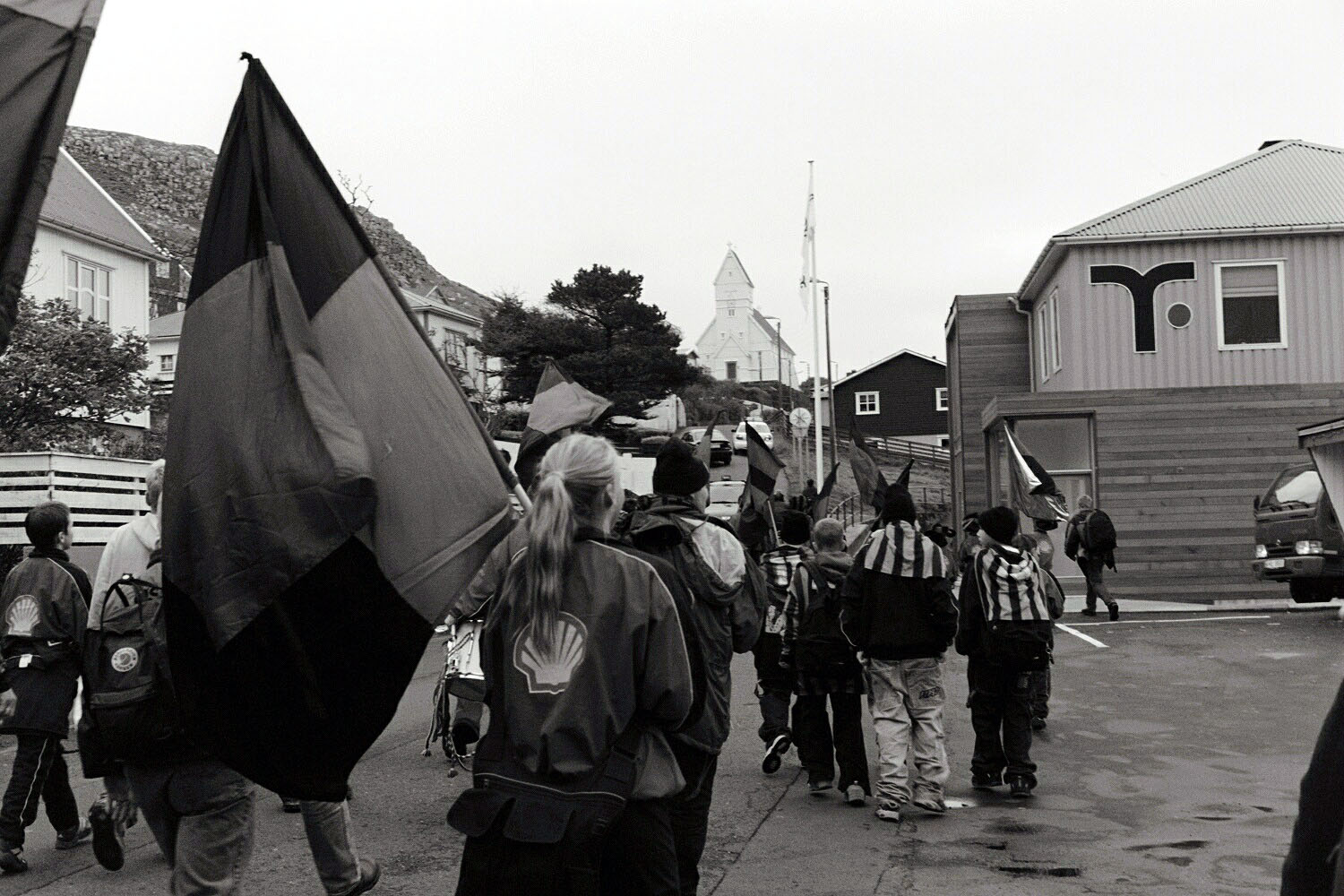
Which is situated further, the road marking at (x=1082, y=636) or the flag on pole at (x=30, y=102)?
the road marking at (x=1082, y=636)

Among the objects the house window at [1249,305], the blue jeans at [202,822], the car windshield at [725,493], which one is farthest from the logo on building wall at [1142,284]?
the blue jeans at [202,822]

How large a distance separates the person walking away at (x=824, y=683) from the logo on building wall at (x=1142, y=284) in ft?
67.7

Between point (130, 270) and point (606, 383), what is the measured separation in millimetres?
18132

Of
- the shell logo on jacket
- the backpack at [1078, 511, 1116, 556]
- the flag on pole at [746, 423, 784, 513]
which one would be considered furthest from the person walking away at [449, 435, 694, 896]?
the backpack at [1078, 511, 1116, 556]

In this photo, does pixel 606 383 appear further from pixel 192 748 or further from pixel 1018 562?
pixel 192 748

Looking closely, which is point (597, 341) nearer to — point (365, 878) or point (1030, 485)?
point (1030, 485)

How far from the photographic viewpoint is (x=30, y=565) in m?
7.38

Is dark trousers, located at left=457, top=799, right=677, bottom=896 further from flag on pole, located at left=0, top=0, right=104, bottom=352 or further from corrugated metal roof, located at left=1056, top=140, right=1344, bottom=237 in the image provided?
corrugated metal roof, located at left=1056, top=140, right=1344, bottom=237

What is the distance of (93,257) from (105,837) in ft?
125

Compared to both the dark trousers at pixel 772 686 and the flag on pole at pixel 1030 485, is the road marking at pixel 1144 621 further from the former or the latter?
the dark trousers at pixel 772 686

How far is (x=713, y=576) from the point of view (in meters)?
6.10

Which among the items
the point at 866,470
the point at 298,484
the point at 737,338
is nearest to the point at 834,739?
the point at 866,470

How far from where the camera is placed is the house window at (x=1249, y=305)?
27.6 metres

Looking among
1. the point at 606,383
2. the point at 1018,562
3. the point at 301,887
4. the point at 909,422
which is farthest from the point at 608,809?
the point at 909,422
